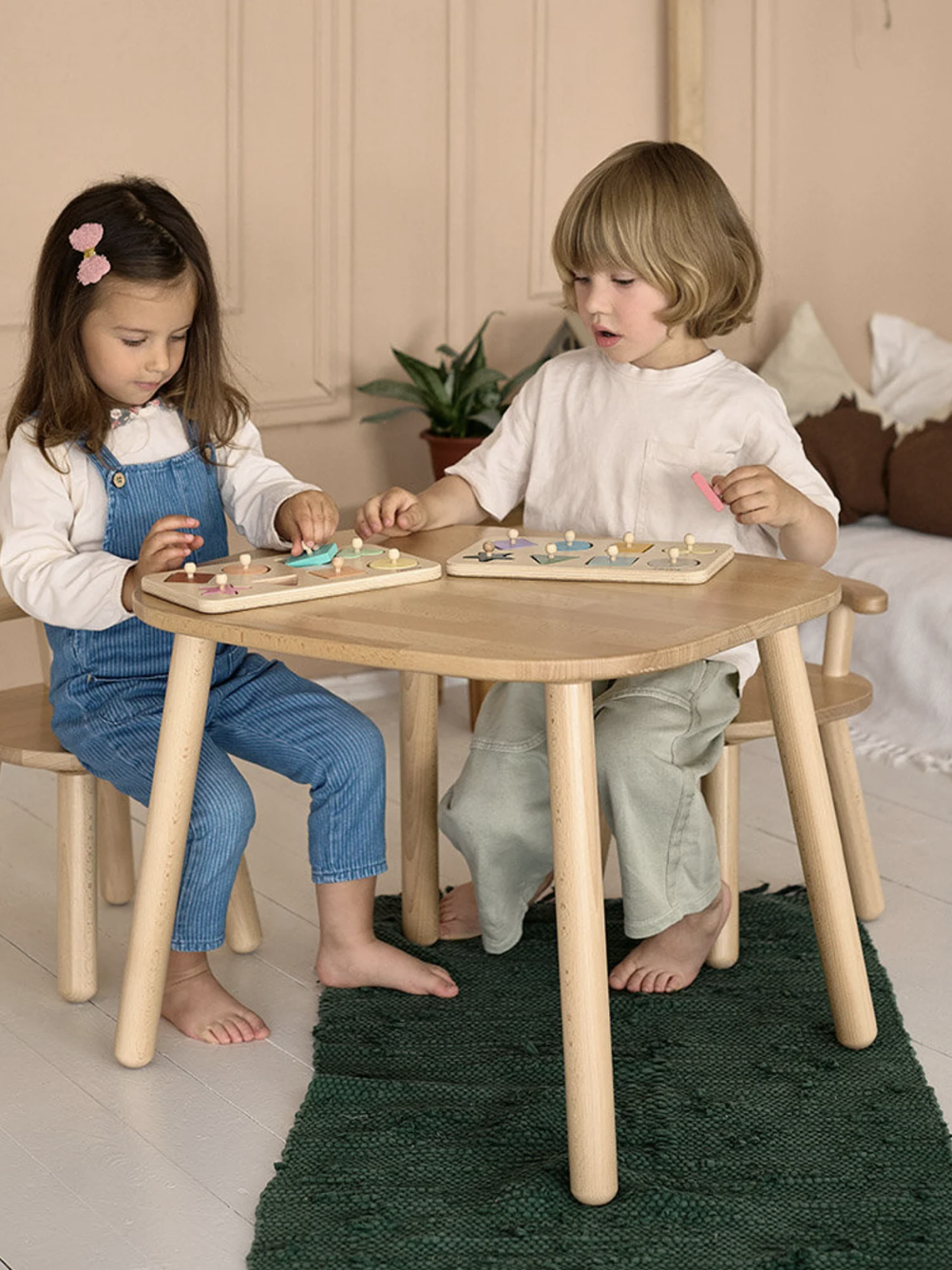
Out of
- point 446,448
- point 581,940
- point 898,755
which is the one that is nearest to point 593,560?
point 581,940

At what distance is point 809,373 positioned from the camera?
353 centimetres

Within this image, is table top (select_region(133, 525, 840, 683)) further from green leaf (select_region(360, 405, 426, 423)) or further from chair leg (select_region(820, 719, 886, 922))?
green leaf (select_region(360, 405, 426, 423))

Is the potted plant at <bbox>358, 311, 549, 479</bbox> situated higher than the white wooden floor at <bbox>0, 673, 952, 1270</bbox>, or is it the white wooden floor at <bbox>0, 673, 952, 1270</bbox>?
the potted plant at <bbox>358, 311, 549, 479</bbox>

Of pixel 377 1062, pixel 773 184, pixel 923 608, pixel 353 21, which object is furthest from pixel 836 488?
pixel 377 1062

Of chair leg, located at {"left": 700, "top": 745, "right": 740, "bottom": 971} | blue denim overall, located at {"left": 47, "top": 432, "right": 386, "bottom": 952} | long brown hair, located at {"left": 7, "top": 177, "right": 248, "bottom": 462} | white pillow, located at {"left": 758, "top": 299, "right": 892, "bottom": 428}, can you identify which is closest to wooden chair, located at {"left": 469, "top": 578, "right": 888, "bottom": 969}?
chair leg, located at {"left": 700, "top": 745, "right": 740, "bottom": 971}

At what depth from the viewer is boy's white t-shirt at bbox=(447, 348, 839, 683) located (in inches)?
Result: 79.7

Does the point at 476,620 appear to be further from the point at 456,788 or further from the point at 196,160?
the point at 196,160

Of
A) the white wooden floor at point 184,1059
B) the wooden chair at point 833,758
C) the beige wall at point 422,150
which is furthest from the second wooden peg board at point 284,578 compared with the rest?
the beige wall at point 422,150

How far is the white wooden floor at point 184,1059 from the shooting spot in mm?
1573

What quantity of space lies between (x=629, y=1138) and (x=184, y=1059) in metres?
0.53

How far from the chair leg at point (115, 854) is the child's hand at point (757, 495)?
3.07 feet

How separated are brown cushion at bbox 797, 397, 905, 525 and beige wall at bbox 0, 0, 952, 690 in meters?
0.51

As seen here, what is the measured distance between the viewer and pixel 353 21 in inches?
123

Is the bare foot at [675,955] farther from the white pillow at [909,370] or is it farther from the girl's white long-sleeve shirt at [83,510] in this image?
the white pillow at [909,370]
